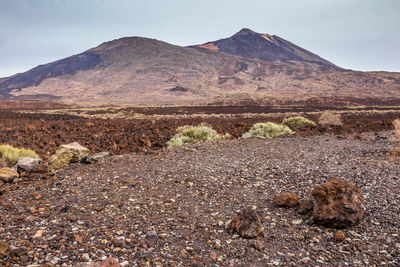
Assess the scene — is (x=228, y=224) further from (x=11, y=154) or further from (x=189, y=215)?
(x=11, y=154)

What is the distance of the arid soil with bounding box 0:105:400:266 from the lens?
3.23 m

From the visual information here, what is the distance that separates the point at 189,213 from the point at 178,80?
13433 centimetres

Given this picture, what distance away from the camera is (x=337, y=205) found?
3.90 m

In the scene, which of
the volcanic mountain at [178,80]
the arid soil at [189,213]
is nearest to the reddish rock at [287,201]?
the arid soil at [189,213]

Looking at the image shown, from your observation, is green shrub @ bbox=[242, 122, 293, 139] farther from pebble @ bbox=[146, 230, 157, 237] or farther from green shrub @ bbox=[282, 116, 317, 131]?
pebble @ bbox=[146, 230, 157, 237]

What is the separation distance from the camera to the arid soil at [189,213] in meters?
3.23

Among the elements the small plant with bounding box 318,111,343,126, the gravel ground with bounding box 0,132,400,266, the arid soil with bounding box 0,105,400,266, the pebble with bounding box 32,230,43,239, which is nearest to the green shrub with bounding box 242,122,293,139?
the arid soil with bounding box 0,105,400,266

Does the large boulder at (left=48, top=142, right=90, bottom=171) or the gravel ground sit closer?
the gravel ground

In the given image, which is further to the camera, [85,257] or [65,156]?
[65,156]

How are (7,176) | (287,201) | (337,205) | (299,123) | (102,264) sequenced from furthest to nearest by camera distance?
(299,123) → (7,176) → (287,201) → (337,205) → (102,264)

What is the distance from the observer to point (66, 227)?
3863 mm

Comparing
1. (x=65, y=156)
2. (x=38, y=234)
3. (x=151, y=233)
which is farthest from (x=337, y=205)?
(x=65, y=156)

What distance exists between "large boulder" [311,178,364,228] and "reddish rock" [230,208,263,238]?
888 mm

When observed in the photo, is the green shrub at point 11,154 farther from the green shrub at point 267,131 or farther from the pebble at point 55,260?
the green shrub at point 267,131
